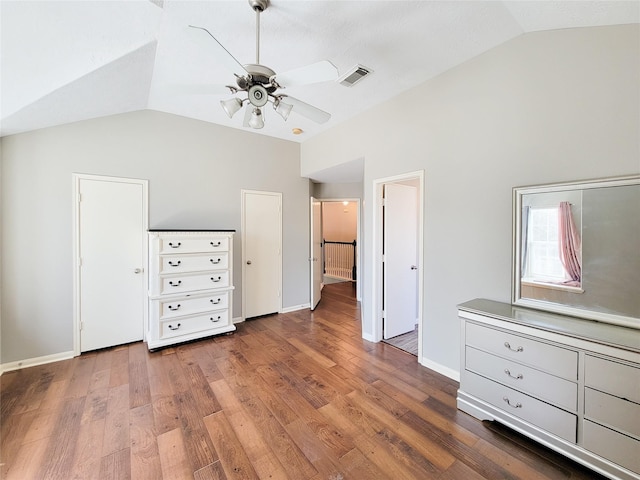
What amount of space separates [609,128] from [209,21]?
2856 millimetres

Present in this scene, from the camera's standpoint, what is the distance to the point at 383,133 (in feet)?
10.4

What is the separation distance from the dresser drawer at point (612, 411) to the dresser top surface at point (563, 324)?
306 millimetres

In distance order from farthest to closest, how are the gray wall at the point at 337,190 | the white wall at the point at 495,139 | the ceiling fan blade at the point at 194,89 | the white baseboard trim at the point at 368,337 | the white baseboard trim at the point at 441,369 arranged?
1. the gray wall at the point at 337,190
2. the white baseboard trim at the point at 368,337
3. the white baseboard trim at the point at 441,369
4. the ceiling fan blade at the point at 194,89
5. the white wall at the point at 495,139

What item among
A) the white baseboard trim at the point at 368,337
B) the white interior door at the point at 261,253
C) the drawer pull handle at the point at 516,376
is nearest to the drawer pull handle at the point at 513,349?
A: the drawer pull handle at the point at 516,376

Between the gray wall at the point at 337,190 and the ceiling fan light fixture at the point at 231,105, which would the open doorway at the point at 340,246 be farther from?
the ceiling fan light fixture at the point at 231,105

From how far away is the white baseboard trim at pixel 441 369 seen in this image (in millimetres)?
2525

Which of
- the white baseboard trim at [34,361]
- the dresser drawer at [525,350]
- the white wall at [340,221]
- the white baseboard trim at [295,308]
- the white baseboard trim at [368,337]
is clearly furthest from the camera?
the white wall at [340,221]

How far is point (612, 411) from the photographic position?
1434 millimetres

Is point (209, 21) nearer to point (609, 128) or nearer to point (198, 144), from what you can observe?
point (198, 144)

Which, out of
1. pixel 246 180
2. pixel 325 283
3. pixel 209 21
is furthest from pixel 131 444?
pixel 325 283

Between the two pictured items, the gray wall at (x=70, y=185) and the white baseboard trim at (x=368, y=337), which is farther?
the white baseboard trim at (x=368, y=337)

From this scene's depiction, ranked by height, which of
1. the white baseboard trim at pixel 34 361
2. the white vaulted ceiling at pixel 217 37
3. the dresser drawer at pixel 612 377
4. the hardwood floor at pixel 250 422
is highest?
the white vaulted ceiling at pixel 217 37

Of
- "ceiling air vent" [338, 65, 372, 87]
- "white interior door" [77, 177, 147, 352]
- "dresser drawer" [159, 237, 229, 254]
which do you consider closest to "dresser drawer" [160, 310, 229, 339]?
"white interior door" [77, 177, 147, 352]

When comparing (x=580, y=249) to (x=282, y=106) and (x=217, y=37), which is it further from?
(x=217, y=37)
